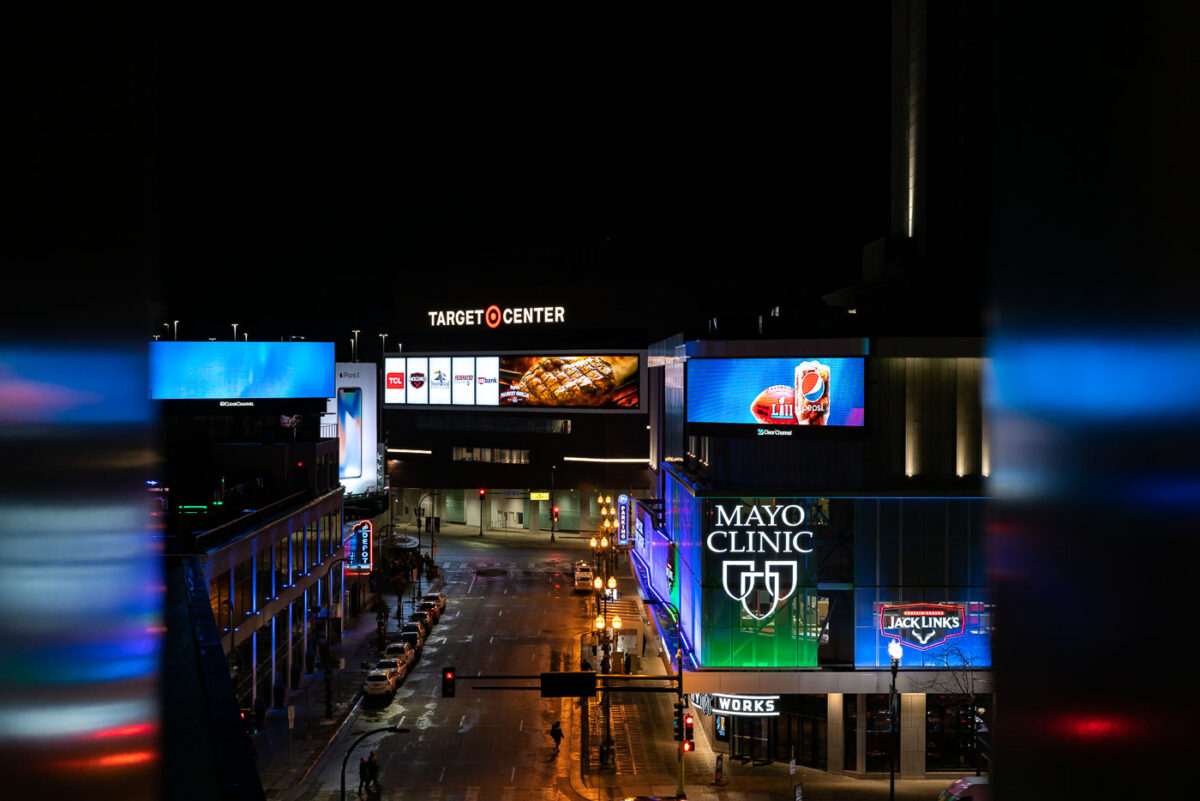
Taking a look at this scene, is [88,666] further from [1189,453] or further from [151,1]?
[1189,453]

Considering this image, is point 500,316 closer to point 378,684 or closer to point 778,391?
point 378,684

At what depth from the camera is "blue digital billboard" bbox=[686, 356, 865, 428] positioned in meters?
34.8

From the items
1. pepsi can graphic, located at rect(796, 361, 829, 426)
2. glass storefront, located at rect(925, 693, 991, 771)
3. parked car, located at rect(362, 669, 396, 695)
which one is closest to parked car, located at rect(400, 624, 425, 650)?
parked car, located at rect(362, 669, 396, 695)

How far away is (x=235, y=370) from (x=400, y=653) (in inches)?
867

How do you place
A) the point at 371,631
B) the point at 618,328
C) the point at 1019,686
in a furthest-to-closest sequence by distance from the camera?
1. the point at 618,328
2. the point at 371,631
3. the point at 1019,686

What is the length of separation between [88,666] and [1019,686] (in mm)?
2411

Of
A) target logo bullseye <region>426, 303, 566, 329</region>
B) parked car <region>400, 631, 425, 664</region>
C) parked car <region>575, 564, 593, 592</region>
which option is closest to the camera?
parked car <region>400, 631, 425, 664</region>

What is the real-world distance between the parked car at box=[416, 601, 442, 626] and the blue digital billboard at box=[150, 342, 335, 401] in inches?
580

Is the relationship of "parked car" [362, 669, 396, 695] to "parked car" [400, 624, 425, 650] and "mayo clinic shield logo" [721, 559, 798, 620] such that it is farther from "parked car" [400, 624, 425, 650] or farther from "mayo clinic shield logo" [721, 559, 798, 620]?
"mayo clinic shield logo" [721, 559, 798, 620]

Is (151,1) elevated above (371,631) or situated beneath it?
A: elevated above

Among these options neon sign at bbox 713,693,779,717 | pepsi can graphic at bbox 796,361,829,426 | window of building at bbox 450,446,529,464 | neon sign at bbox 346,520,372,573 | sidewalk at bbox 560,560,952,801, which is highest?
pepsi can graphic at bbox 796,361,829,426

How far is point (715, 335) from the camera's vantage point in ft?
133

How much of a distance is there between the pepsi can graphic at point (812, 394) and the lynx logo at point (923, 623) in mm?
7049

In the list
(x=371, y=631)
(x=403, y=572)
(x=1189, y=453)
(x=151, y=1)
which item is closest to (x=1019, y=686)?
(x=1189, y=453)
